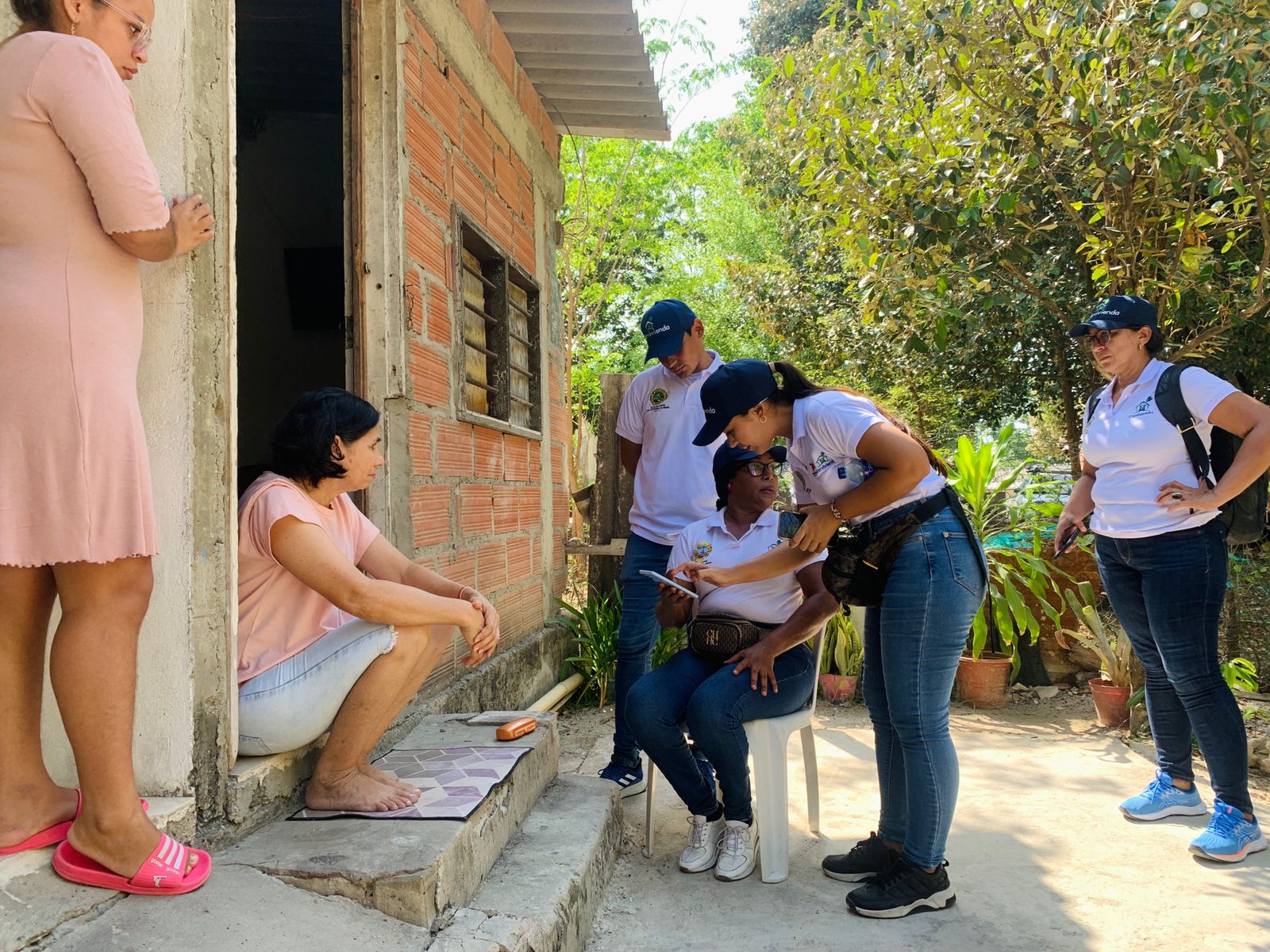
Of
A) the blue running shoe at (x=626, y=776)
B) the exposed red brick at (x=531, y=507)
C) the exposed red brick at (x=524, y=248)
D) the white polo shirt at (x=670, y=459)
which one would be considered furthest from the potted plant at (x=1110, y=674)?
the exposed red brick at (x=524, y=248)

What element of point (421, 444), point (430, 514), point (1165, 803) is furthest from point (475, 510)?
point (1165, 803)

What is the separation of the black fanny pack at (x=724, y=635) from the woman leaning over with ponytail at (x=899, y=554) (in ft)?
1.61

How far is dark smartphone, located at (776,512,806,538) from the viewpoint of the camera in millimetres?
2986

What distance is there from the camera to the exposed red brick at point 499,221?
507cm

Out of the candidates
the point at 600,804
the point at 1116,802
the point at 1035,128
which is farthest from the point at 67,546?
the point at 1035,128

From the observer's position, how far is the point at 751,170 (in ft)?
51.8

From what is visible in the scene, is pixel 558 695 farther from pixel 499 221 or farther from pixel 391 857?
pixel 391 857

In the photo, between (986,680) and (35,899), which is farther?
(986,680)

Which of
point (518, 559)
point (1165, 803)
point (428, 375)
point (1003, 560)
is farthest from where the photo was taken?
point (1003, 560)

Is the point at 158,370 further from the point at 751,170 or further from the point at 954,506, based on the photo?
the point at 751,170

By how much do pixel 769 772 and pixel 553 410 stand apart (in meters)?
3.83

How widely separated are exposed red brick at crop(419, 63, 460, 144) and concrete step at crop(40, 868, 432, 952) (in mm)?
3138

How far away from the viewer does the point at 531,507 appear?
5727mm

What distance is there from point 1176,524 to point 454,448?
9.25 ft
